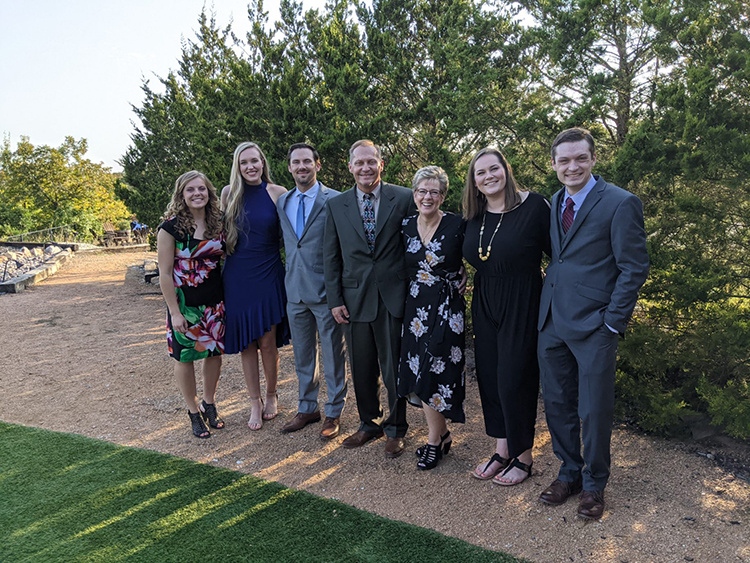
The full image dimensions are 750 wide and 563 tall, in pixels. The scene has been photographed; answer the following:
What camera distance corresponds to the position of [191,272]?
4125mm

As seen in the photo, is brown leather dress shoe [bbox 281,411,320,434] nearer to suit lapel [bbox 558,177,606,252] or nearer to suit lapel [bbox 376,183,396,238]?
suit lapel [bbox 376,183,396,238]

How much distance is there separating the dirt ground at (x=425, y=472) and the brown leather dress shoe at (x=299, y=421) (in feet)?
0.23

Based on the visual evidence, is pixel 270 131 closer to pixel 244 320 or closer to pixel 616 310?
pixel 244 320

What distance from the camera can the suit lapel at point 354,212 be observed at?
3.84 metres

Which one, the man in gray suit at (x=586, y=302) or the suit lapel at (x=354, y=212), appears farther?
the suit lapel at (x=354, y=212)

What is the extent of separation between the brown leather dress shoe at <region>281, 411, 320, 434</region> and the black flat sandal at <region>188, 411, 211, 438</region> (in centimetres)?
65

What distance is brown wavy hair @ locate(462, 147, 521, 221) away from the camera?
324cm

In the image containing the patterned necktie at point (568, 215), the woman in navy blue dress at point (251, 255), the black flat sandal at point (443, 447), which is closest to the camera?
the patterned necktie at point (568, 215)

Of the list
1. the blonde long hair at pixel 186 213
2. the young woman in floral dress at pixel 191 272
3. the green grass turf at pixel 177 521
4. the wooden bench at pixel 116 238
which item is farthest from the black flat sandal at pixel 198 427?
the wooden bench at pixel 116 238

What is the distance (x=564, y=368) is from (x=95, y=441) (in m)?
3.82

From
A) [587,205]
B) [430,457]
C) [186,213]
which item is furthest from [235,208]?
[587,205]

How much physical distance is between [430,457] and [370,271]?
1.41m

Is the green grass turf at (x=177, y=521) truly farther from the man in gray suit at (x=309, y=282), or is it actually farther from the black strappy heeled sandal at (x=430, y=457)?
the man in gray suit at (x=309, y=282)

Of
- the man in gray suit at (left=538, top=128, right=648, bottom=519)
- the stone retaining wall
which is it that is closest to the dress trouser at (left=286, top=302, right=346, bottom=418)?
the man in gray suit at (left=538, top=128, right=648, bottom=519)
